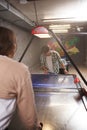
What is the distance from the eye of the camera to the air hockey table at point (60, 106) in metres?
1.72

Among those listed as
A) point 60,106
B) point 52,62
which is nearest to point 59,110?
point 60,106

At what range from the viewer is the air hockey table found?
172 centimetres

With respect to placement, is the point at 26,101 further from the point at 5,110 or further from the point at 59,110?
the point at 59,110

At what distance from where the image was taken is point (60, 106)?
222cm

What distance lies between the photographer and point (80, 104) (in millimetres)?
2303

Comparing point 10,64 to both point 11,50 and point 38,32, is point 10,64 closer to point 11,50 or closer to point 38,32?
point 11,50

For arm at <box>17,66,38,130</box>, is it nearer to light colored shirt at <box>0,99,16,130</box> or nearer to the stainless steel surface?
light colored shirt at <box>0,99,16,130</box>

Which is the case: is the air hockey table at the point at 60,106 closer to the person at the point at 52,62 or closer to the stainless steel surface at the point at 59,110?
the stainless steel surface at the point at 59,110

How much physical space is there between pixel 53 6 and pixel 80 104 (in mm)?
3475

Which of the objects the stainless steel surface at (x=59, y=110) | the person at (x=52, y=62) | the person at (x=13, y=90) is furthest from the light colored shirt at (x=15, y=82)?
the person at (x=52, y=62)

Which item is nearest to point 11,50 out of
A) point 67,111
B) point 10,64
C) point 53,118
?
point 10,64

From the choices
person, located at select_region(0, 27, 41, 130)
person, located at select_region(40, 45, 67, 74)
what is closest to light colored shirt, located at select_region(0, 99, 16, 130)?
person, located at select_region(0, 27, 41, 130)

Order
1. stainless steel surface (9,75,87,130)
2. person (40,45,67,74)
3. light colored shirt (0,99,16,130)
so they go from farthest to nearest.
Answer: person (40,45,67,74) → stainless steel surface (9,75,87,130) → light colored shirt (0,99,16,130)

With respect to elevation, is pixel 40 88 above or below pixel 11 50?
below
